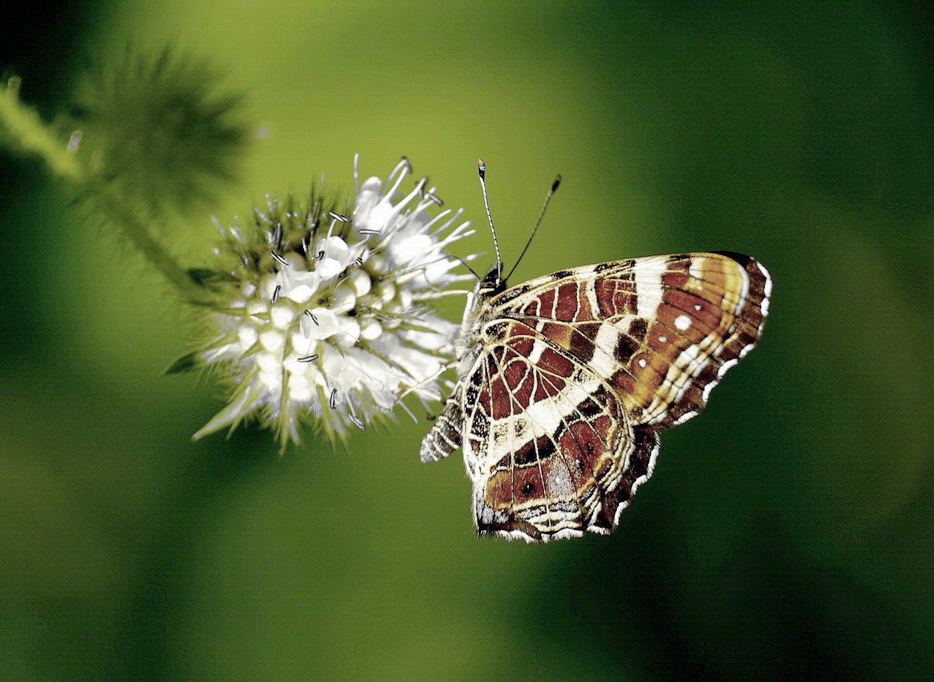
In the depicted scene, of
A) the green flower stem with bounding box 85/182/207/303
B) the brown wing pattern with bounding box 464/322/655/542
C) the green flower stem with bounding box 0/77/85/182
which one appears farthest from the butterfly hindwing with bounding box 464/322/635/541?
the green flower stem with bounding box 0/77/85/182

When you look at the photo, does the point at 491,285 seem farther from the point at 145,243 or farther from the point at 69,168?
the point at 69,168

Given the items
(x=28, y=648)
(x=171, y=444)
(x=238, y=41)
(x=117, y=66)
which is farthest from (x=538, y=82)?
(x=28, y=648)

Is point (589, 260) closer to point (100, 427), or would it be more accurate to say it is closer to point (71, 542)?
point (100, 427)

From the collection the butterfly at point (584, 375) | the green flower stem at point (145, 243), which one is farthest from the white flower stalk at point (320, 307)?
the butterfly at point (584, 375)

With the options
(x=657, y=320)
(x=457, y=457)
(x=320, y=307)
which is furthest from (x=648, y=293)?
(x=457, y=457)

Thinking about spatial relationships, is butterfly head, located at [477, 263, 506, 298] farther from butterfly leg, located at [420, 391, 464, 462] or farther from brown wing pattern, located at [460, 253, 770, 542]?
butterfly leg, located at [420, 391, 464, 462]

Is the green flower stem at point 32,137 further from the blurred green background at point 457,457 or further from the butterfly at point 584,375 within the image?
the butterfly at point 584,375
